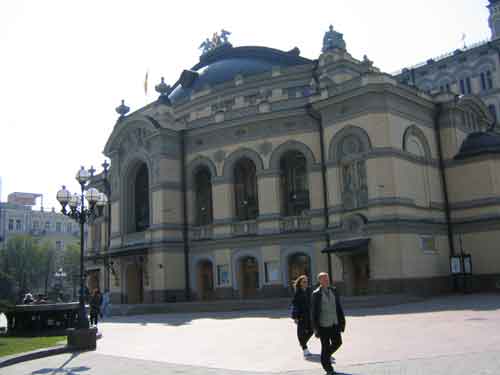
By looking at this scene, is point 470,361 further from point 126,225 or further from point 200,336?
point 126,225

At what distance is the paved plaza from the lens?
1166 cm

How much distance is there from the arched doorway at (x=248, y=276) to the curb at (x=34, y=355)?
63.2 ft

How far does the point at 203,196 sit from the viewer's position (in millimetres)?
38781

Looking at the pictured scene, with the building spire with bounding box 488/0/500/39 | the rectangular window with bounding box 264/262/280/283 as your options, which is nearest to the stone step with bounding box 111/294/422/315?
the rectangular window with bounding box 264/262/280/283

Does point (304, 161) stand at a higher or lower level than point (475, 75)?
lower

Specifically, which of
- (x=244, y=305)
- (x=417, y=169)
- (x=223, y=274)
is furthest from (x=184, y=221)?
(x=417, y=169)

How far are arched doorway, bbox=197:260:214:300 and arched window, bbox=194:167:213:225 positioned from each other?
282cm

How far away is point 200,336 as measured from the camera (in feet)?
62.7

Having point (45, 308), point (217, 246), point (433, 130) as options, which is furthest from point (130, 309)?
point (433, 130)

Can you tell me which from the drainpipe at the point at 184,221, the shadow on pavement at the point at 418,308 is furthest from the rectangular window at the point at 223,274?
the shadow on pavement at the point at 418,308

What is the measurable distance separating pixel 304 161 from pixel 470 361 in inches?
949

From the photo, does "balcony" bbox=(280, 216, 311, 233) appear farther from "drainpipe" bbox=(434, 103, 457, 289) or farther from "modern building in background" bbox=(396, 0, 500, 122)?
"modern building in background" bbox=(396, 0, 500, 122)

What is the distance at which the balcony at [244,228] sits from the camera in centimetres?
3506

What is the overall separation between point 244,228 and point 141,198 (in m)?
9.94
